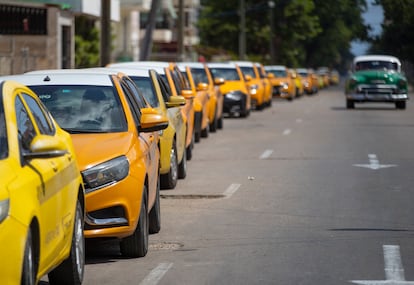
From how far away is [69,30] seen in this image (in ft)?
152

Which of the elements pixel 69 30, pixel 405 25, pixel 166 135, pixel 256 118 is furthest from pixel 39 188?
pixel 69 30

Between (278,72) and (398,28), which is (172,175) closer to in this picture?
(398,28)

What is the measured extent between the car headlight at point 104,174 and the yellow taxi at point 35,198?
1.00 meters

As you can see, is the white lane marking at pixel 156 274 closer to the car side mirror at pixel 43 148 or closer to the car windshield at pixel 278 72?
the car side mirror at pixel 43 148

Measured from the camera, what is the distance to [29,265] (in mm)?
7762

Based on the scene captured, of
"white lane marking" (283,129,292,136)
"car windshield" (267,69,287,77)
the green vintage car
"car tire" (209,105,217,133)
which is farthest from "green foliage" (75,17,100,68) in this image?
"car tire" (209,105,217,133)

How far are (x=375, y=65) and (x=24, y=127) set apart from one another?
3850 cm

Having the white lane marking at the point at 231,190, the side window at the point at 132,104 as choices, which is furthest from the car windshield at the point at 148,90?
the side window at the point at 132,104

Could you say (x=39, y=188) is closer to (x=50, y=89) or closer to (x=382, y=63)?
(x=50, y=89)

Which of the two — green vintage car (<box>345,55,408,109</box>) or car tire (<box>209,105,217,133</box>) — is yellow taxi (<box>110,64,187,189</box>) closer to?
car tire (<box>209,105,217,133</box>)

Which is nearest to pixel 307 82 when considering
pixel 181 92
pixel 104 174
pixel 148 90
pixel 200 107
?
pixel 200 107

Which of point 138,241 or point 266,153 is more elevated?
point 138,241

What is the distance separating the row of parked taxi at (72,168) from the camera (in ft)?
25.5

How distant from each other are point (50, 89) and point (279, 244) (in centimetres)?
261
